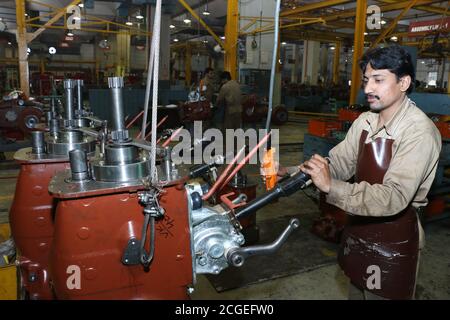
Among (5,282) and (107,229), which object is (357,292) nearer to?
(107,229)

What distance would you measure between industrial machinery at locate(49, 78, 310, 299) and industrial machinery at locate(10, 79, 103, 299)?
59cm

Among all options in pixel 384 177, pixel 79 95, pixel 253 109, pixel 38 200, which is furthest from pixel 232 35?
pixel 384 177

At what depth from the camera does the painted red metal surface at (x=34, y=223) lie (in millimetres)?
1711

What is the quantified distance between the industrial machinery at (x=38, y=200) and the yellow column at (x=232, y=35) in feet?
18.6

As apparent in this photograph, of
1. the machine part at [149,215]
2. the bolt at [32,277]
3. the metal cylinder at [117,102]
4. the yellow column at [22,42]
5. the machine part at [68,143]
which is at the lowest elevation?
the bolt at [32,277]

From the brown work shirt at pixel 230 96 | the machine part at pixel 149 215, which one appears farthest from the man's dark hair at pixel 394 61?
the brown work shirt at pixel 230 96

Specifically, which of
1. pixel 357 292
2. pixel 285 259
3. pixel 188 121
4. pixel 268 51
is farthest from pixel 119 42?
pixel 357 292

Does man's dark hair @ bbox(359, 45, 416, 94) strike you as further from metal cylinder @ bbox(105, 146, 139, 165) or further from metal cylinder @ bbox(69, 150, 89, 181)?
metal cylinder @ bbox(69, 150, 89, 181)

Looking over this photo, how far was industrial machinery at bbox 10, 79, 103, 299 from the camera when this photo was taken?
1710 millimetres

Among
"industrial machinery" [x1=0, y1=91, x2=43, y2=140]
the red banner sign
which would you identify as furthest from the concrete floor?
the red banner sign

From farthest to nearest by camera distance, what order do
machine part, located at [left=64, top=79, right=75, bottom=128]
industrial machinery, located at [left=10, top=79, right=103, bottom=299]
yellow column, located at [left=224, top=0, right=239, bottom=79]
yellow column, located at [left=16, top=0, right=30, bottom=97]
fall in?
yellow column, located at [left=224, top=0, right=239, bottom=79] < yellow column, located at [left=16, top=0, right=30, bottom=97] < machine part, located at [left=64, top=79, right=75, bottom=128] < industrial machinery, located at [left=10, top=79, right=103, bottom=299]

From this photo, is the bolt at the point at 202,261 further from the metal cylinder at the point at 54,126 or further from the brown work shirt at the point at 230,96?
the brown work shirt at the point at 230,96

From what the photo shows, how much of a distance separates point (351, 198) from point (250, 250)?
394 mm

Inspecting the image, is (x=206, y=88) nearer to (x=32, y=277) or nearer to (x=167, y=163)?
(x=32, y=277)
